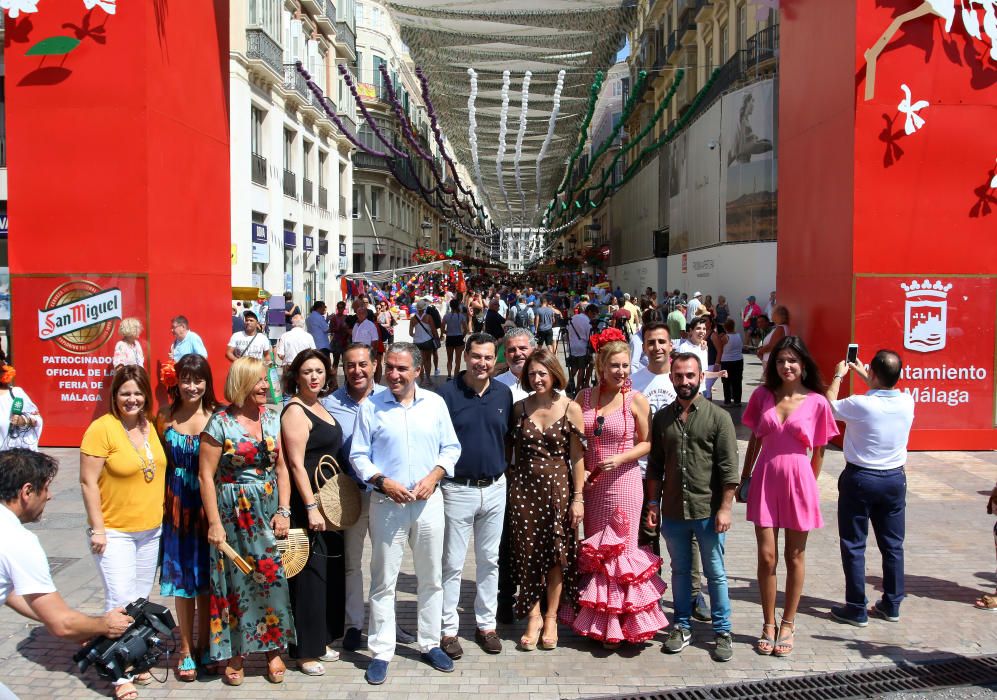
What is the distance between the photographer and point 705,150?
27.0 metres

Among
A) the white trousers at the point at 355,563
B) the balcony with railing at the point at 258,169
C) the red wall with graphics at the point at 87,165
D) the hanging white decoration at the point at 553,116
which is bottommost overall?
the white trousers at the point at 355,563

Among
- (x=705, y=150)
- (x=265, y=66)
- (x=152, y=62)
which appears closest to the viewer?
(x=152, y=62)

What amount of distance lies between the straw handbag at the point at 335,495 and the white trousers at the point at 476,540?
0.50m

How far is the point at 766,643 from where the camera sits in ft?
15.9

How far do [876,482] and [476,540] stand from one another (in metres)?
2.41

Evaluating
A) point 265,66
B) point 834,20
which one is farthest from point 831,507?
point 265,66

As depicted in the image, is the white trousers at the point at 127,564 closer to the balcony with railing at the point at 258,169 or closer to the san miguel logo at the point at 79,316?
the san miguel logo at the point at 79,316

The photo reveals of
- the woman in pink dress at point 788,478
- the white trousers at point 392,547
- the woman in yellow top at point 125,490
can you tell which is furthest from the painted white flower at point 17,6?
the woman in pink dress at point 788,478

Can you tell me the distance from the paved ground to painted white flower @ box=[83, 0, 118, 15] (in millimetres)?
5783

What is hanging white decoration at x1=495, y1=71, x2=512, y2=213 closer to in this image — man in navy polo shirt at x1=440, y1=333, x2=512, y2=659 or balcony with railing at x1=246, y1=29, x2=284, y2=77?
balcony with railing at x1=246, y1=29, x2=284, y2=77

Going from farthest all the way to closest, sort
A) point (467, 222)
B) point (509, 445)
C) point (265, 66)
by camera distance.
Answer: point (467, 222)
point (265, 66)
point (509, 445)

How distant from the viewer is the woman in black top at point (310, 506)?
14.8 feet

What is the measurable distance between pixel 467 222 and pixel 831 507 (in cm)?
6258

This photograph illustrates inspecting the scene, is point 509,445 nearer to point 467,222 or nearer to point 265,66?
point 265,66
